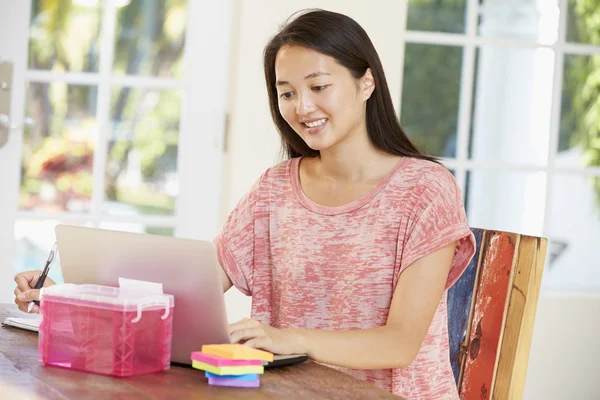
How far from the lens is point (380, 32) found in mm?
3074

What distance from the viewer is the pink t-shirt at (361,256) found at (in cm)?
168

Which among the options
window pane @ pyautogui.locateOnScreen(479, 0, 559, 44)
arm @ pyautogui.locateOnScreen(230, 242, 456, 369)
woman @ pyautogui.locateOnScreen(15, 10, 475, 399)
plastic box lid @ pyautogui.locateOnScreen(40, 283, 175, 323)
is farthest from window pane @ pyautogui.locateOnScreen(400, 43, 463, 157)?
plastic box lid @ pyautogui.locateOnScreen(40, 283, 175, 323)

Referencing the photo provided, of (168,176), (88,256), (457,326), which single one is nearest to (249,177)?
(168,176)

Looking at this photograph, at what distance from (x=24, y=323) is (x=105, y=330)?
0.41 m

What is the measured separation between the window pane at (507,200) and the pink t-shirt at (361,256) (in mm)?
1757

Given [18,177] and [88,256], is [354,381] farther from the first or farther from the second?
[18,177]

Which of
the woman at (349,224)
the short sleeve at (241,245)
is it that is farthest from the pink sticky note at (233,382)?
the short sleeve at (241,245)

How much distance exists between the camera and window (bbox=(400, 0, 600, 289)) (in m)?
3.42

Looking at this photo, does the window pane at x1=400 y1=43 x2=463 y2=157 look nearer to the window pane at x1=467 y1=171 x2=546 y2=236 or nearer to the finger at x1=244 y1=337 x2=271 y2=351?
the window pane at x1=467 y1=171 x2=546 y2=236

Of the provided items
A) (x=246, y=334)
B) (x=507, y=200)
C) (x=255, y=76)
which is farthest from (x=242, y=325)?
(x=507, y=200)

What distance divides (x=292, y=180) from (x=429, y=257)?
1.40ft

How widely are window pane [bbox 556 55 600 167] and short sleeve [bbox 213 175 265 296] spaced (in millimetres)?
1888

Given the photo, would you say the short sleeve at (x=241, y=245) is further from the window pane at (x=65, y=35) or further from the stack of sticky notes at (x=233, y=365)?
the window pane at (x=65, y=35)

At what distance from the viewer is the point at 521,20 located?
349 cm
